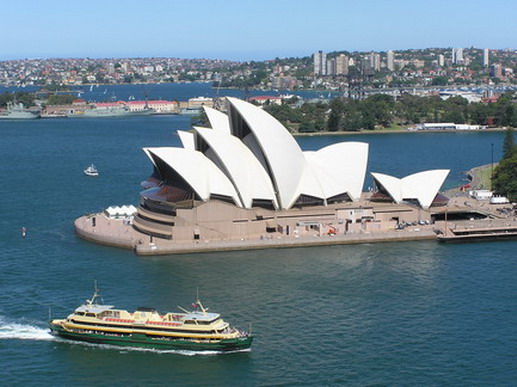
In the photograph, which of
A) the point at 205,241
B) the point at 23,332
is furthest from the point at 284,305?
the point at 205,241

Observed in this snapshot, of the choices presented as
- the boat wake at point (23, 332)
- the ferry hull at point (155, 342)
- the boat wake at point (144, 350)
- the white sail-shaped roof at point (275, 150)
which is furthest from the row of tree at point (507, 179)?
the boat wake at point (23, 332)

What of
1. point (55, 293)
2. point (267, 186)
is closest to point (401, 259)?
point (267, 186)

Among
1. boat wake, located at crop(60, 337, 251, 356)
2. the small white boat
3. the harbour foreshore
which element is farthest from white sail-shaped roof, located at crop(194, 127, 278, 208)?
the small white boat

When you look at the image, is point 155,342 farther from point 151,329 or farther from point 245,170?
point 245,170

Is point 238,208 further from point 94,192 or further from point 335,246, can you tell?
point 94,192

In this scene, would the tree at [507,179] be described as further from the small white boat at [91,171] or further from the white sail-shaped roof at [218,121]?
the small white boat at [91,171]

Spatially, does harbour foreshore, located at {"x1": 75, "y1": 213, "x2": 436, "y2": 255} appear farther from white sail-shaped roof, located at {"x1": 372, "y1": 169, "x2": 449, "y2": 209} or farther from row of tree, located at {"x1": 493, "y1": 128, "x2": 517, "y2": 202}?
row of tree, located at {"x1": 493, "y1": 128, "x2": 517, "y2": 202}
